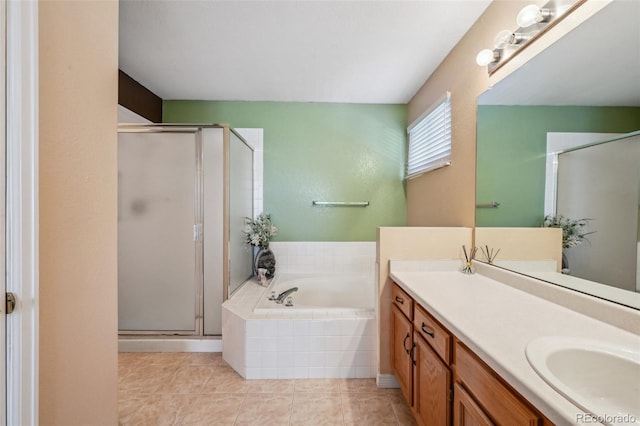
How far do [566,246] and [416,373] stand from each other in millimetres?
855

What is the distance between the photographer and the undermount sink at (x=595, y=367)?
66 cm

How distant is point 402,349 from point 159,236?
202 centimetres

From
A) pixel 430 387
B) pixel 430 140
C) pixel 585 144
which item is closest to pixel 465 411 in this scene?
pixel 430 387

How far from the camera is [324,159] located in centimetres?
287

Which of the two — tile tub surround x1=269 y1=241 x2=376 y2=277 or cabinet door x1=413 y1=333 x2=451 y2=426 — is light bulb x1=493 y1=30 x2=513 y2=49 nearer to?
cabinet door x1=413 y1=333 x2=451 y2=426

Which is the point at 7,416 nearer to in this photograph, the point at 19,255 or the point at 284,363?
the point at 19,255

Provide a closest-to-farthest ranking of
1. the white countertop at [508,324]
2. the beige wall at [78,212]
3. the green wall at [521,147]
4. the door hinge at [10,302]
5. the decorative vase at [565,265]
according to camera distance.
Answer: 1. the white countertop at [508,324]
2. the door hinge at [10,302]
3. the beige wall at [78,212]
4. the green wall at [521,147]
5. the decorative vase at [565,265]

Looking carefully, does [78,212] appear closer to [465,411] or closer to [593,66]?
[465,411]

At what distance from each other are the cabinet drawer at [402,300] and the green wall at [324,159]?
1303mm

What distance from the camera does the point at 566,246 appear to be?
3.44 feet

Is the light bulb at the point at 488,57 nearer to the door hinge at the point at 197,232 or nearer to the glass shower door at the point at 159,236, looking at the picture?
the glass shower door at the point at 159,236

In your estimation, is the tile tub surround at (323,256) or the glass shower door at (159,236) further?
the tile tub surround at (323,256)

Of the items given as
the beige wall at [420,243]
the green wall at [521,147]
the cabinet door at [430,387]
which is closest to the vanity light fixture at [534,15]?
the green wall at [521,147]

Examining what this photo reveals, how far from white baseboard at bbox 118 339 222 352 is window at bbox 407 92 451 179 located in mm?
2329
